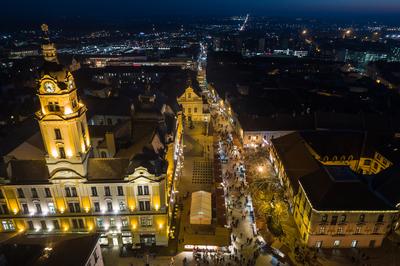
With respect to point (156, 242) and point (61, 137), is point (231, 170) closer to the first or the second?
point (156, 242)

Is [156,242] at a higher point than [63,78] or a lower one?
lower

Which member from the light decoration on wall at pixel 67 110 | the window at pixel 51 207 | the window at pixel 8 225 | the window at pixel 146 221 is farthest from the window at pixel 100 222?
the light decoration on wall at pixel 67 110

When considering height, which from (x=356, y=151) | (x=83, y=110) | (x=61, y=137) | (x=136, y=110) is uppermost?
(x=83, y=110)

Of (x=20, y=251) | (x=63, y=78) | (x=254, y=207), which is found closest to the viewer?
(x=20, y=251)

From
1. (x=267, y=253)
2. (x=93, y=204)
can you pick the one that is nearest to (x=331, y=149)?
(x=267, y=253)

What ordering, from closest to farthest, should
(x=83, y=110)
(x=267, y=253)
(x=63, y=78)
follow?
(x=63, y=78), (x=83, y=110), (x=267, y=253)

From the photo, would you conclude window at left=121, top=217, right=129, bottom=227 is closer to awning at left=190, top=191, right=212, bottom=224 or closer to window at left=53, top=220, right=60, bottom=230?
window at left=53, top=220, right=60, bottom=230
